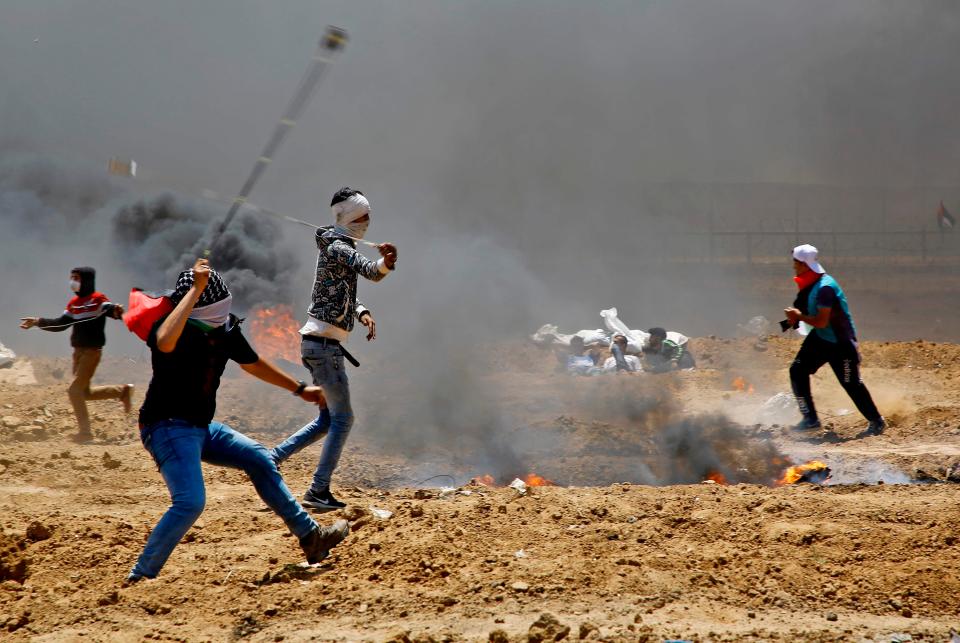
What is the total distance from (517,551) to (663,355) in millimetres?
10018

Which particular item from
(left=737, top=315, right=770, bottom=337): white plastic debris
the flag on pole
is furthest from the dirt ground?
the flag on pole

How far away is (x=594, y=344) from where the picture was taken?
17.0 metres

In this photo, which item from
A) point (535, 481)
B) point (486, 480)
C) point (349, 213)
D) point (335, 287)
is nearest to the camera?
point (335, 287)

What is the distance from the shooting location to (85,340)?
928cm

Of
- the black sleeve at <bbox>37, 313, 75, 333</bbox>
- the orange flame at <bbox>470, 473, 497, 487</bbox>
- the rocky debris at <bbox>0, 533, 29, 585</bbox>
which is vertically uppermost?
the black sleeve at <bbox>37, 313, 75, 333</bbox>

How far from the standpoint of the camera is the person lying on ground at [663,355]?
14.9 m

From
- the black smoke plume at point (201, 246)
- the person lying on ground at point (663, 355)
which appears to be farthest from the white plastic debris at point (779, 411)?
the black smoke plume at point (201, 246)

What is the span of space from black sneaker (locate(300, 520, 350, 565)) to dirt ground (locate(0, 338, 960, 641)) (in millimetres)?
158

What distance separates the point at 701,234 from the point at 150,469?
31.3 m

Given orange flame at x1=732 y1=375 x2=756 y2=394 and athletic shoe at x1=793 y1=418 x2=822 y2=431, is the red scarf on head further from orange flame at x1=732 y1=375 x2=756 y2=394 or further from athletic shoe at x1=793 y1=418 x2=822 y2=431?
orange flame at x1=732 y1=375 x2=756 y2=394

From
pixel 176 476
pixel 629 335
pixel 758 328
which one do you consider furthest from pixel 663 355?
pixel 176 476

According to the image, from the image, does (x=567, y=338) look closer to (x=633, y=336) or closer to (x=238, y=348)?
(x=633, y=336)

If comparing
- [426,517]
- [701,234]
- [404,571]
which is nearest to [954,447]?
[426,517]

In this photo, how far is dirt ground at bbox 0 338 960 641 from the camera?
450 centimetres
